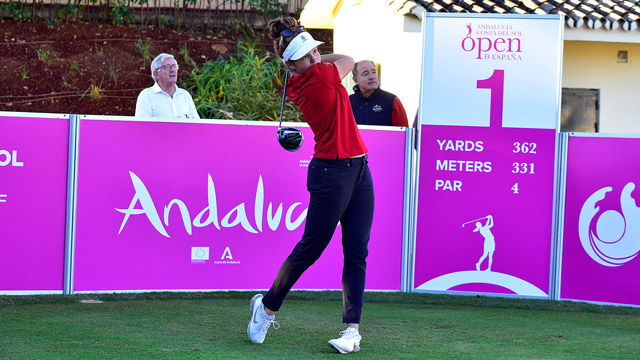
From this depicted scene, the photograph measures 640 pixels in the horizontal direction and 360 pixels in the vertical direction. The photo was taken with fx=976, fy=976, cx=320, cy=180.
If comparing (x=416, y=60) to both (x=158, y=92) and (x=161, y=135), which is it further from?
(x=161, y=135)

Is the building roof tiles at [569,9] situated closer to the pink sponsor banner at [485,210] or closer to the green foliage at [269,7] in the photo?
the green foliage at [269,7]

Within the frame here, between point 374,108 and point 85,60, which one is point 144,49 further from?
point 374,108

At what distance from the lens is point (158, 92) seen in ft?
26.8

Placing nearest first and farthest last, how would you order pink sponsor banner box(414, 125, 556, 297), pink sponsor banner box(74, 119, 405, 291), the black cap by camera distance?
the black cap → pink sponsor banner box(74, 119, 405, 291) → pink sponsor banner box(414, 125, 556, 297)

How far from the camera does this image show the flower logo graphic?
24.4 ft

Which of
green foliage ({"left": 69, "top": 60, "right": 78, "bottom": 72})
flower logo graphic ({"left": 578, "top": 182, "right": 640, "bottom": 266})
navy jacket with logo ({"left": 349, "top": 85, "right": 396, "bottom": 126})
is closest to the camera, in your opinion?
flower logo graphic ({"left": 578, "top": 182, "right": 640, "bottom": 266})

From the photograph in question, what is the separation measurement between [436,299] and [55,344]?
11.3 feet

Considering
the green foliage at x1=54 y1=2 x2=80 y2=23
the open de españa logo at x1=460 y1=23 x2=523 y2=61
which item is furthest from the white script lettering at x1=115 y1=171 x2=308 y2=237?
the green foliage at x1=54 y1=2 x2=80 y2=23

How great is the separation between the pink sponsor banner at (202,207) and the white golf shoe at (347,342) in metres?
2.31

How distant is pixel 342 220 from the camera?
17.8ft

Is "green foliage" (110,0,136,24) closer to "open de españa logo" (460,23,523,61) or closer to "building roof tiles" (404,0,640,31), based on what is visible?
"building roof tiles" (404,0,640,31)

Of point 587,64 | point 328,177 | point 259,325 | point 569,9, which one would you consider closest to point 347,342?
point 259,325

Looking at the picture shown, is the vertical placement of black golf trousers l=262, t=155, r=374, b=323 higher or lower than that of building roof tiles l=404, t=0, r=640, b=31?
lower

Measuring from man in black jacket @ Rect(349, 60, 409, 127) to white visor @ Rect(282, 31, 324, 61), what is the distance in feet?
11.2
